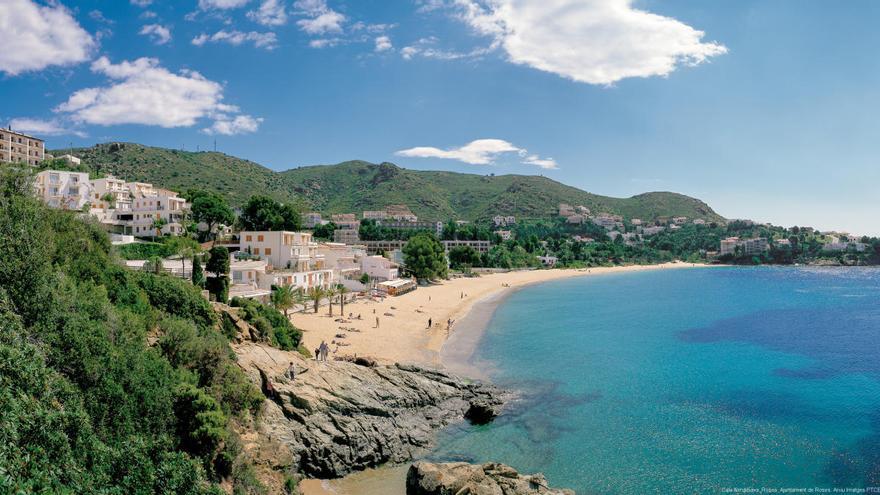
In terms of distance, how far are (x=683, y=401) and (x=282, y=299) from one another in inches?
1163

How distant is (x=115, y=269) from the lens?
69.8 ft

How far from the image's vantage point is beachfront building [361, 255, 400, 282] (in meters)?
67.4

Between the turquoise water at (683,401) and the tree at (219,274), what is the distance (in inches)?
721

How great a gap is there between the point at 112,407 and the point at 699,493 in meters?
19.2

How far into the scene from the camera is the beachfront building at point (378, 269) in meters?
67.4

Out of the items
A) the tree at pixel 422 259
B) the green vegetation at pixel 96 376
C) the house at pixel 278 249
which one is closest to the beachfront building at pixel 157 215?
the house at pixel 278 249

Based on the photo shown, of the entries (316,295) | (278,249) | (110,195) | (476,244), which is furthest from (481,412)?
(476,244)

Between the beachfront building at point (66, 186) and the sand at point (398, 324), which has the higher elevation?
the beachfront building at point (66, 186)

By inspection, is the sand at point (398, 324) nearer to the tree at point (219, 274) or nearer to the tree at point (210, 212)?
the tree at point (219, 274)

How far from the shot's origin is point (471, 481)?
1622 centimetres

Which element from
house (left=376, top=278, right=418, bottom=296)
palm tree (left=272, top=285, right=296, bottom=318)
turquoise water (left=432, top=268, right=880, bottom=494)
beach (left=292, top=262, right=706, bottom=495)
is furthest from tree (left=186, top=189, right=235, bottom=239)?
turquoise water (left=432, top=268, right=880, bottom=494)

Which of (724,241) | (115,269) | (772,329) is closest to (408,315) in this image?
(115,269)

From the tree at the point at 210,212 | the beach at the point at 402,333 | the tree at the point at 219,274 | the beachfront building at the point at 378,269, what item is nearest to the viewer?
the beach at the point at 402,333

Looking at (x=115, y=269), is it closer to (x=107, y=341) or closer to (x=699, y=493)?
(x=107, y=341)
